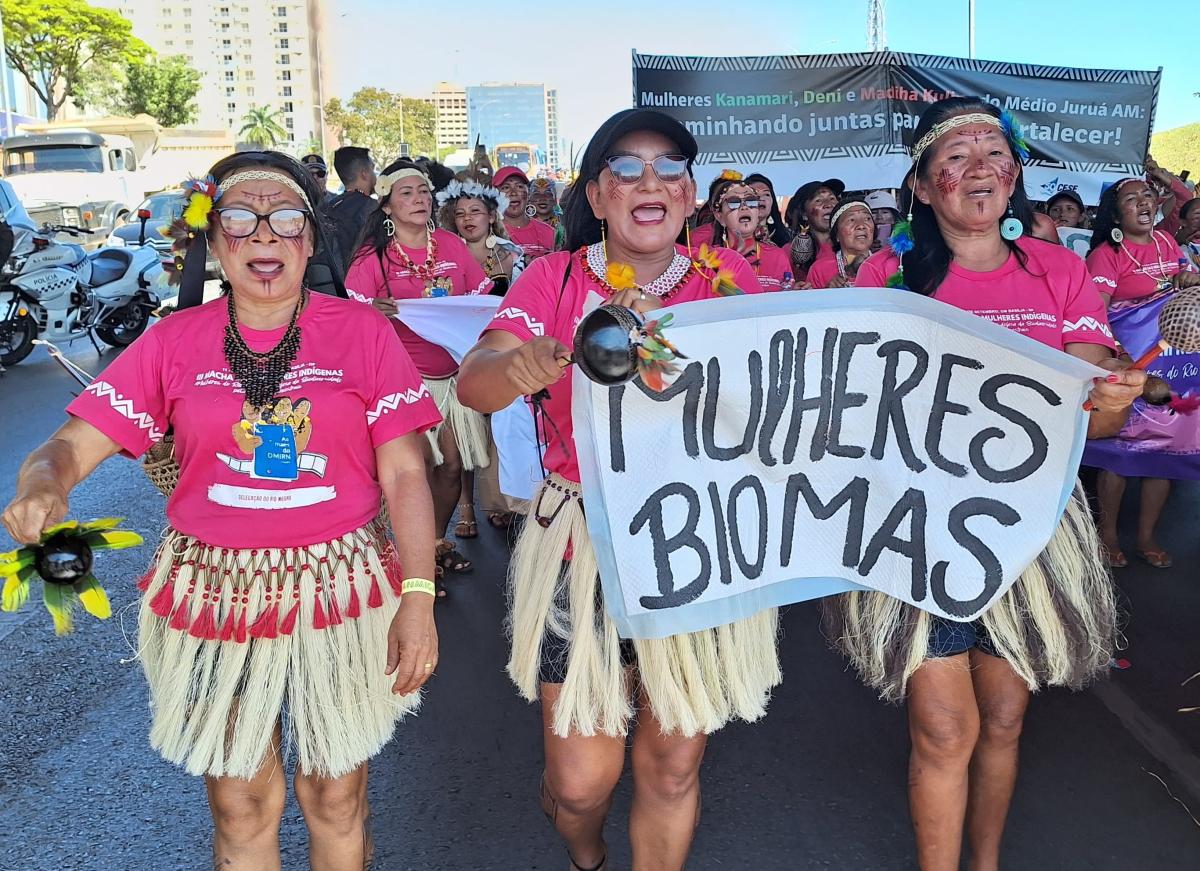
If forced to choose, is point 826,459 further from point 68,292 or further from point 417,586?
point 68,292

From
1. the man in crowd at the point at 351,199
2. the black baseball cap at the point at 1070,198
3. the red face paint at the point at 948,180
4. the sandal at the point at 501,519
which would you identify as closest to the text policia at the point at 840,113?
the black baseball cap at the point at 1070,198

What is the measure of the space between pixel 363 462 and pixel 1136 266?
17.3 ft

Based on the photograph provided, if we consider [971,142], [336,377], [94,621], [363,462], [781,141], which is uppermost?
[781,141]

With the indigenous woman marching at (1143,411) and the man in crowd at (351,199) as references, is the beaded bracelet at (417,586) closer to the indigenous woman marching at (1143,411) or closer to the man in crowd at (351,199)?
the man in crowd at (351,199)

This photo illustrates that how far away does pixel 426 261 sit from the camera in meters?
5.64

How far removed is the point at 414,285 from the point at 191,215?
3.15 metres

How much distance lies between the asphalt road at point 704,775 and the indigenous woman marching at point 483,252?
1.54 metres

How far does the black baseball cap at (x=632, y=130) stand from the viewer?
2.58 m

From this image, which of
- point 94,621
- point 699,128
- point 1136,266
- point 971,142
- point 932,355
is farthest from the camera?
point 699,128

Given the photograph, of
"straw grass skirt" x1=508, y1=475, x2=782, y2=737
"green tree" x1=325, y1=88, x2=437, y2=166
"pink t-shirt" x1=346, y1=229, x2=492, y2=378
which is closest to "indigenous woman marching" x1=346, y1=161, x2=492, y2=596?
"pink t-shirt" x1=346, y1=229, x2=492, y2=378

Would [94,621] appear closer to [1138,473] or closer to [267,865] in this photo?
[267,865]

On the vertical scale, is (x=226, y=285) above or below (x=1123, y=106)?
below

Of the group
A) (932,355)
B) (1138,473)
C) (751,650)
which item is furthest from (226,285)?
(1138,473)

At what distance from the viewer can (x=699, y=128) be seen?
24.7ft
